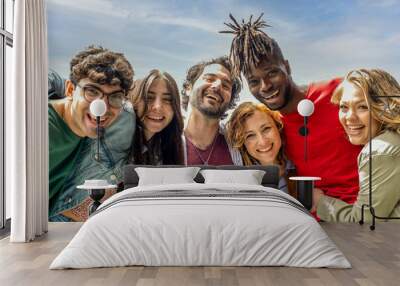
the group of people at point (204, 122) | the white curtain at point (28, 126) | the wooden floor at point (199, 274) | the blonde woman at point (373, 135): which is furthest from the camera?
Answer: the group of people at point (204, 122)

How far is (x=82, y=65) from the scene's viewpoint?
7535mm

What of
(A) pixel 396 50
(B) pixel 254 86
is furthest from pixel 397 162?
(B) pixel 254 86

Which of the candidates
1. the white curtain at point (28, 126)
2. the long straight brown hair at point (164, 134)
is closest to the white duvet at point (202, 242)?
the white curtain at point (28, 126)

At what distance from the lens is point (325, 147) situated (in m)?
7.51

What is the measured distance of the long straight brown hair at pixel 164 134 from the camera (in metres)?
7.52

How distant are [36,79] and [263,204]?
300 cm

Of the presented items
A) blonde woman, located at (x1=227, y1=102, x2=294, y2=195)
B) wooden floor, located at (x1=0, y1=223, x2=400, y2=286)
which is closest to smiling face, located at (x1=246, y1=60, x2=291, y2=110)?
blonde woman, located at (x1=227, y1=102, x2=294, y2=195)

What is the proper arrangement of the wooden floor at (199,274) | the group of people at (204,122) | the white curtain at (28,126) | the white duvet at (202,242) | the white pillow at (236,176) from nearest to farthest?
the wooden floor at (199,274) → the white duvet at (202,242) → the white curtain at (28,126) → the white pillow at (236,176) → the group of people at (204,122)

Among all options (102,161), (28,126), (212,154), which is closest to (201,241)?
(28,126)

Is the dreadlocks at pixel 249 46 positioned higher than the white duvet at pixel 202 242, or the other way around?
the dreadlocks at pixel 249 46

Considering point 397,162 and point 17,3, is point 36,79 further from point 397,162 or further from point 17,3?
point 397,162

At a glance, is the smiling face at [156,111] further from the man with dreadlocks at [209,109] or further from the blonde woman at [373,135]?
the blonde woman at [373,135]

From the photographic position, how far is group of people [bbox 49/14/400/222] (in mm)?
7496

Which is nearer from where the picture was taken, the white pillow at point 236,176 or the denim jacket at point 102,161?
the white pillow at point 236,176
